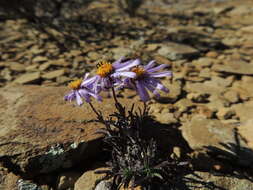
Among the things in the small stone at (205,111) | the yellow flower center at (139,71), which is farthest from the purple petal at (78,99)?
the small stone at (205,111)

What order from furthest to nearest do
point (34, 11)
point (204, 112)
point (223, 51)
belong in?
point (34, 11) < point (223, 51) < point (204, 112)

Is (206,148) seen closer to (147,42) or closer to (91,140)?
(91,140)

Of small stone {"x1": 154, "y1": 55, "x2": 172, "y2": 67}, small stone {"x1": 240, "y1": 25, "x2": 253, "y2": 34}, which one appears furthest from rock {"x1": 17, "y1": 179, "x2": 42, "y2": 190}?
small stone {"x1": 240, "y1": 25, "x2": 253, "y2": 34}

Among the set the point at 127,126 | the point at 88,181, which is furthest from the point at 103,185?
the point at 127,126

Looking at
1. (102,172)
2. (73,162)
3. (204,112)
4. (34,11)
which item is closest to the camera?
(102,172)

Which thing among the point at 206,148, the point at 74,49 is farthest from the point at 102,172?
the point at 74,49

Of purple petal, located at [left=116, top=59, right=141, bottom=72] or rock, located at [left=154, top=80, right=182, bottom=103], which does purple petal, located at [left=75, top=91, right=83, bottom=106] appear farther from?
rock, located at [left=154, top=80, right=182, bottom=103]

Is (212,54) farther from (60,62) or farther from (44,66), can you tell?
(44,66)

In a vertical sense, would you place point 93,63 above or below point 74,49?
below
